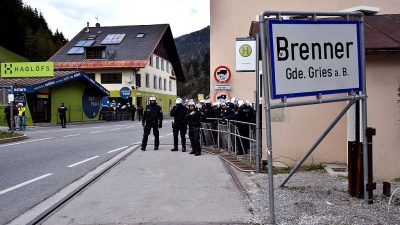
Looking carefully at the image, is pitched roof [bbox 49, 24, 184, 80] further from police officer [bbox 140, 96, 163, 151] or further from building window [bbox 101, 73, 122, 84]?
police officer [bbox 140, 96, 163, 151]

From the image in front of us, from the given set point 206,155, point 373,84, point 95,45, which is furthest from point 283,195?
point 95,45

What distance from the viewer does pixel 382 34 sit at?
26.1 ft

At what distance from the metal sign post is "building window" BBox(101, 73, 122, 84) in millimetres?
41258

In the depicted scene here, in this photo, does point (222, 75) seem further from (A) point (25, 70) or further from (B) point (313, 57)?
(A) point (25, 70)

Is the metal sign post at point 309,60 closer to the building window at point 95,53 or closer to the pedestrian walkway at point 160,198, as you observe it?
the pedestrian walkway at point 160,198

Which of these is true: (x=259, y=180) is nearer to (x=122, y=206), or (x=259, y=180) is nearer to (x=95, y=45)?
(x=122, y=206)

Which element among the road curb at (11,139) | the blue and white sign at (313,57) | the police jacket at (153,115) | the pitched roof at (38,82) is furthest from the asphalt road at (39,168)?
the pitched roof at (38,82)

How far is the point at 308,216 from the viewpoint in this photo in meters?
5.28

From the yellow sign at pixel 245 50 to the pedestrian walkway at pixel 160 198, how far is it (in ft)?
10.3

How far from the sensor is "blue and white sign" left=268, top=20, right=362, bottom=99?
5.16 metres

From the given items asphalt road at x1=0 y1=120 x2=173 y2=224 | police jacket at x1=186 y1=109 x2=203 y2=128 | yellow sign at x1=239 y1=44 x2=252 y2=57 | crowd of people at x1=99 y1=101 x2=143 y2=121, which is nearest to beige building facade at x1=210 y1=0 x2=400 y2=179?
yellow sign at x1=239 y1=44 x2=252 y2=57

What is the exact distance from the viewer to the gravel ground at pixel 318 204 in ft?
16.8

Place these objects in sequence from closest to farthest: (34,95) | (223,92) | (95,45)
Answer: (223,92), (34,95), (95,45)

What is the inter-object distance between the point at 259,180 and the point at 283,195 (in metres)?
1.41
